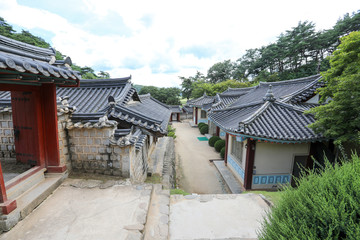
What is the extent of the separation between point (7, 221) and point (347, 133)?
31.6ft

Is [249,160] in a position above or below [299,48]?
below

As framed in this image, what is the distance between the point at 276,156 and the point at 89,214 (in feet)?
25.2

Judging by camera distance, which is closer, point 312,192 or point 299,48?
point 312,192

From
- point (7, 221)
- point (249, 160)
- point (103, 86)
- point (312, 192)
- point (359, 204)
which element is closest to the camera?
point (359, 204)

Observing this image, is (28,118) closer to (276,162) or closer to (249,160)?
(249,160)

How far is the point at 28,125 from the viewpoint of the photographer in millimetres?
4688

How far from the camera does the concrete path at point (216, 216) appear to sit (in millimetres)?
3686

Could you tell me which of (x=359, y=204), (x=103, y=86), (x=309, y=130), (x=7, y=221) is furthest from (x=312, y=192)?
(x=103, y=86)

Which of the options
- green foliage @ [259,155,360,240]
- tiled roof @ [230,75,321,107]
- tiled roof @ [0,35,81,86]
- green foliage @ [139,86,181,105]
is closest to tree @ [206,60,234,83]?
green foliage @ [139,86,181,105]

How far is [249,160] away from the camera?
7.74 meters

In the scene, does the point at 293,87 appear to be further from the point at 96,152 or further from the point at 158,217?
the point at 96,152

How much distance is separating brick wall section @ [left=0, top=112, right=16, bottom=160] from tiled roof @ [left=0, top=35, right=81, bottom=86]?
89.3 inches

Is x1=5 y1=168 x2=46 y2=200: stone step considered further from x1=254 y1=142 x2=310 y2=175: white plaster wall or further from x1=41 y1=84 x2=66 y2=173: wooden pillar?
x1=254 y1=142 x2=310 y2=175: white plaster wall

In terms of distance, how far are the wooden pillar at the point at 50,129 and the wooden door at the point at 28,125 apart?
0.14 meters
